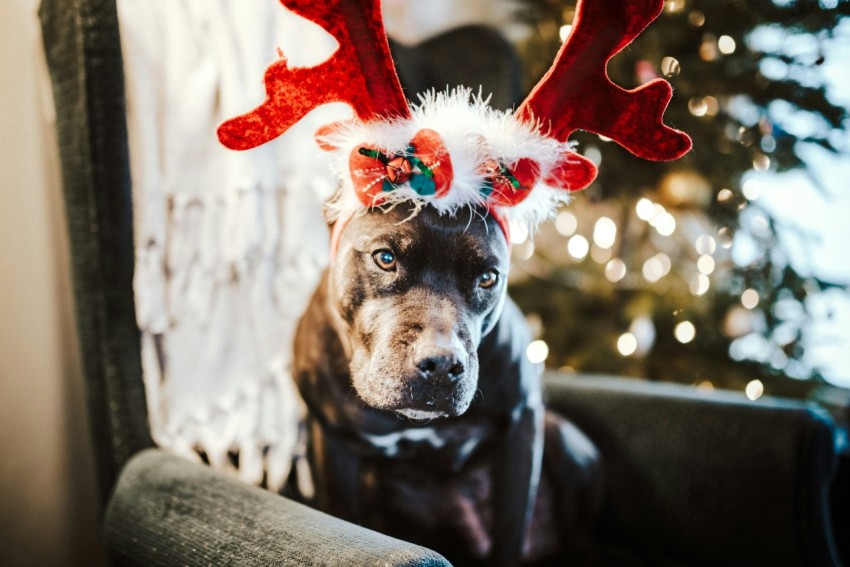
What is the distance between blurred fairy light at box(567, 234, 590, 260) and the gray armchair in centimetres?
51

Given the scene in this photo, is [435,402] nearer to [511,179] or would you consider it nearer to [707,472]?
[511,179]

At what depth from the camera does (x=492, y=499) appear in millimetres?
812

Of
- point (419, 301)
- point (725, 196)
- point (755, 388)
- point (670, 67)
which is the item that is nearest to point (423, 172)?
point (419, 301)

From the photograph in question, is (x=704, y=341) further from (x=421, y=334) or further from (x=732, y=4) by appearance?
(x=421, y=334)

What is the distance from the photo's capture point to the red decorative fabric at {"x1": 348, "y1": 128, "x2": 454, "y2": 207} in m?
0.62

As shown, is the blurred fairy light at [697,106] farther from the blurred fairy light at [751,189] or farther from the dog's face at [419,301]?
the dog's face at [419,301]

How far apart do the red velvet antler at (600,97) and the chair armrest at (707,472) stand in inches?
23.1

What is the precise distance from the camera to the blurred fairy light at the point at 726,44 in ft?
4.26

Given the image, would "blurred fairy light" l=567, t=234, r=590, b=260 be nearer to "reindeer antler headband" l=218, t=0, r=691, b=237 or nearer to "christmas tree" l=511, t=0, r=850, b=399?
"christmas tree" l=511, t=0, r=850, b=399

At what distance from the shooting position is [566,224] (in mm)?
1740

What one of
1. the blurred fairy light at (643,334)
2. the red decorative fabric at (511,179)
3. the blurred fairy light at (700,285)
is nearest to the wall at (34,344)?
the red decorative fabric at (511,179)

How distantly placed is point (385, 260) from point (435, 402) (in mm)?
167

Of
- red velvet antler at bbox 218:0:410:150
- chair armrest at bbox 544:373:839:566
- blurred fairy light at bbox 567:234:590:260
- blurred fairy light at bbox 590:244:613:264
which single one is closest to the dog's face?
red velvet antler at bbox 218:0:410:150

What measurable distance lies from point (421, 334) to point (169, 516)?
1.32 feet
